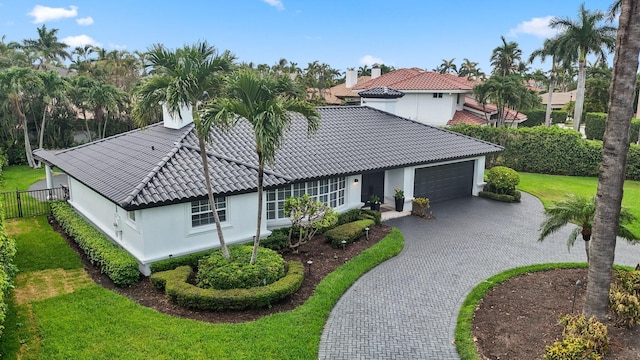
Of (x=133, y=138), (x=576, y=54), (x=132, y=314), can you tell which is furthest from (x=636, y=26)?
(x=576, y=54)

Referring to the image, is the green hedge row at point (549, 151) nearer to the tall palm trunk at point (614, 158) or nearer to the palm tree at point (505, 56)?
the palm tree at point (505, 56)

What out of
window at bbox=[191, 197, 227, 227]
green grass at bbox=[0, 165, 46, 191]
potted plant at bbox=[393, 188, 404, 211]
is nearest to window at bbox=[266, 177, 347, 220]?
window at bbox=[191, 197, 227, 227]

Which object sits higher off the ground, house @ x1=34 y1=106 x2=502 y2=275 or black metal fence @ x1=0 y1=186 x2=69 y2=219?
house @ x1=34 y1=106 x2=502 y2=275

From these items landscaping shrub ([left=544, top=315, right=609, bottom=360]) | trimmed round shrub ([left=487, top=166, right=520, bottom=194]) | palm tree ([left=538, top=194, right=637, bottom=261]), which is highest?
palm tree ([left=538, top=194, right=637, bottom=261])

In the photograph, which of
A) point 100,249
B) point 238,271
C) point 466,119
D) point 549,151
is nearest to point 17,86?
point 100,249

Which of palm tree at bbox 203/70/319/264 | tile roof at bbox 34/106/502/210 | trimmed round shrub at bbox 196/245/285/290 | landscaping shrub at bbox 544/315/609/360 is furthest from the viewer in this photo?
tile roof at bbox 34/106/502/210

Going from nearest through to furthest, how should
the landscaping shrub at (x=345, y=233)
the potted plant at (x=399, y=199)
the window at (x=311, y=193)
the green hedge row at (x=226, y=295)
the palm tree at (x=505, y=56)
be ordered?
the green hedge row at (x=226, y=295) → the landscaping shrub at (x=345, y=233) → the window at (x=311, y=193) → the potted plant at (x=399, y=199) → the palm tree at (x=505, y=56)

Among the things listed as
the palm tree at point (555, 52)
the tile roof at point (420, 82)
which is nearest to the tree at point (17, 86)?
the tile roof at point (420, 82)

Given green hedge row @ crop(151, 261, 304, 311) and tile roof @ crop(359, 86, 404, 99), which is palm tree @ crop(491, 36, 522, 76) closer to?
tile roof @ crop(359, 86, 404, 99)
